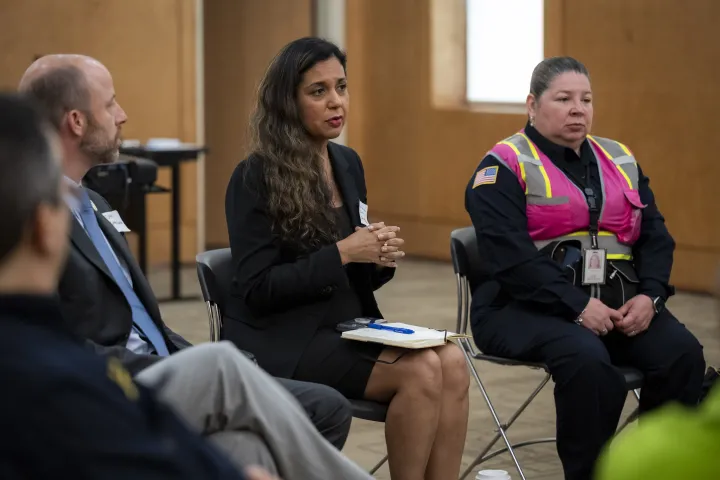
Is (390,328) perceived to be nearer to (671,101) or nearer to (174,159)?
(174,159)

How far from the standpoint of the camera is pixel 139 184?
23.7ft

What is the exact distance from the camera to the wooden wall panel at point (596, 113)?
26.9 ft

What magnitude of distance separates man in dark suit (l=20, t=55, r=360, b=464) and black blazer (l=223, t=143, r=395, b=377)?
28cm

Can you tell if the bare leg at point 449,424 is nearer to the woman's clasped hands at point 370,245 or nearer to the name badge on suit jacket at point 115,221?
the woman's clasped hands at point 370,245

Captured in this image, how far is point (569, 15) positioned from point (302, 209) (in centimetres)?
584

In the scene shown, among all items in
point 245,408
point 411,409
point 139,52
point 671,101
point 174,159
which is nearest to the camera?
point 245,408

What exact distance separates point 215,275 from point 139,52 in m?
6.02

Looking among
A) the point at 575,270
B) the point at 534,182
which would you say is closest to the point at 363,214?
the point at 534,182

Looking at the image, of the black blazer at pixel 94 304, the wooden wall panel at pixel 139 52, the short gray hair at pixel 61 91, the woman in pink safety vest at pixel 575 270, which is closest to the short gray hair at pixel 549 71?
the woman in pink safety vest at pixel 575 270

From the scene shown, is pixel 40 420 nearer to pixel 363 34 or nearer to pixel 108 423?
pixel 108 423

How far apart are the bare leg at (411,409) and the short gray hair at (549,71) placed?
4.10 ft

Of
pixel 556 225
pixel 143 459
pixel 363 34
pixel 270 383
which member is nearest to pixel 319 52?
pixel 556 225

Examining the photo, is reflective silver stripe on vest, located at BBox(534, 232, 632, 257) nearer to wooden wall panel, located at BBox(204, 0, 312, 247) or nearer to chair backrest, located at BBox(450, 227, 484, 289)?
chair backrest, located at BBox(450, 227, 484, 289)

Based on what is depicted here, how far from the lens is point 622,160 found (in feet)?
13.9
